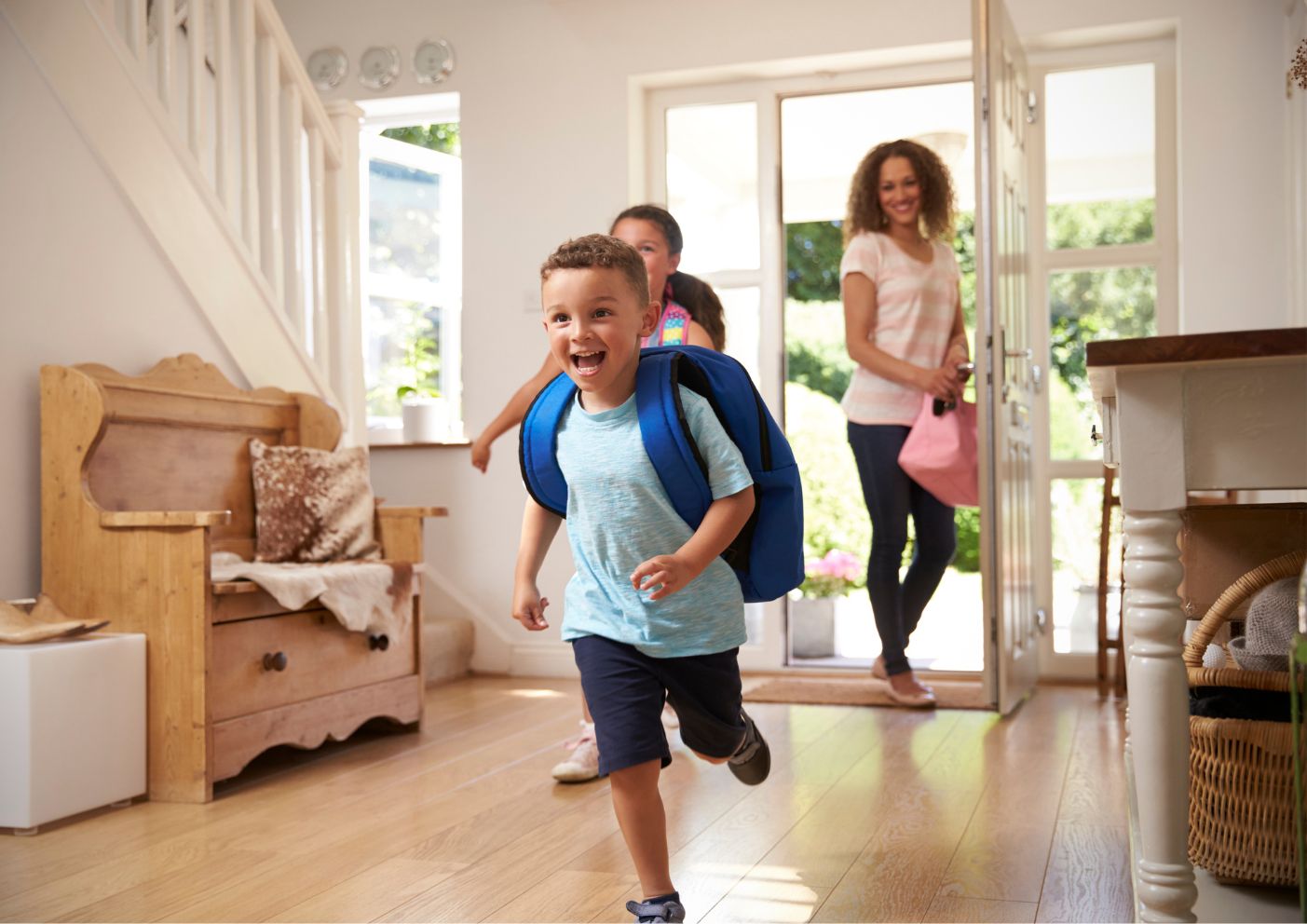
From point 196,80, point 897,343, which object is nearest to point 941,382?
point 897,343

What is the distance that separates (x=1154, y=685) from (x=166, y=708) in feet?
6.47

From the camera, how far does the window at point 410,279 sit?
198 inches

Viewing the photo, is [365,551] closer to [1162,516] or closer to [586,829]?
[586,829]

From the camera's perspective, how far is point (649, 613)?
5.53 feet

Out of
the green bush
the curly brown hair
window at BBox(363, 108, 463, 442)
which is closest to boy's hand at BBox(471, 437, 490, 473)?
the curly brown hair

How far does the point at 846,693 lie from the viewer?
3908 millimetres

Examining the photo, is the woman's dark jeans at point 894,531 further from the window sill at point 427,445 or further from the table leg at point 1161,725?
the table leg at point 1161,725

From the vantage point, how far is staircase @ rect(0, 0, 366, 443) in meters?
3.07

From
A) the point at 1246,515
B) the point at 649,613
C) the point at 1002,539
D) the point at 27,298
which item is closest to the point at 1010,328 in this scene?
the point at 1002,539

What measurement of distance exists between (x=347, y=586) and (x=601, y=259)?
62.5 inches

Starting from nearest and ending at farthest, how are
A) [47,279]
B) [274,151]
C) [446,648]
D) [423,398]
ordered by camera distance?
[47,279] < [274,151] < [446,648] < [423,398]

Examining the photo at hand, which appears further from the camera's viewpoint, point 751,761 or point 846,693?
point 846,693

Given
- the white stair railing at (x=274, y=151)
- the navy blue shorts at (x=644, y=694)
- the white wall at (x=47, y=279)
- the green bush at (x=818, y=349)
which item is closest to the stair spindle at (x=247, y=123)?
the white stair railing at (x=274, y=151)

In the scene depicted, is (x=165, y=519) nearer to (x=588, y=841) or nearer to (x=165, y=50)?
(x=588, y=841)
